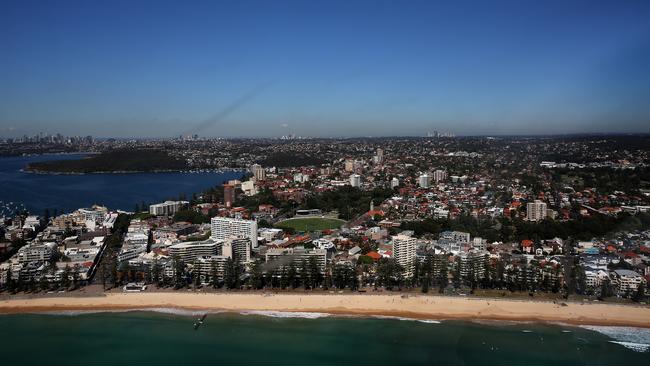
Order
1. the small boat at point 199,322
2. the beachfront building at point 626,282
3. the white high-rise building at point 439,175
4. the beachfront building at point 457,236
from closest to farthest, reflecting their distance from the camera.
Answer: the small boat at point 199,322
the beachfront building at point 626,282
the beachfront building at point 457,236
the white high-rise building at point 439,175

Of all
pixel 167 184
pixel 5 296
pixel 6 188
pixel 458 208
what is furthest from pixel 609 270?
pixel 6 188

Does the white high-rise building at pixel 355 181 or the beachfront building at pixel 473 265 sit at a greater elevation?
the white high-rise building at pixel 355 181

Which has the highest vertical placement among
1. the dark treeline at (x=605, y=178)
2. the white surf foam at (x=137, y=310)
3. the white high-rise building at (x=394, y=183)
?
the dark treeline at (x=605, y=178)

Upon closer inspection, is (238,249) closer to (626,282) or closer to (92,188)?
(626,282)

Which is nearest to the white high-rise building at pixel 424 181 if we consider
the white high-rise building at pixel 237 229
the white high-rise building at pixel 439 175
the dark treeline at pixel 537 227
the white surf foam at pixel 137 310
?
the white high-rise building at pixel 439 175

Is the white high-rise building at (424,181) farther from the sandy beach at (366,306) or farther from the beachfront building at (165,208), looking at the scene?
the sandy beach at (366,306)

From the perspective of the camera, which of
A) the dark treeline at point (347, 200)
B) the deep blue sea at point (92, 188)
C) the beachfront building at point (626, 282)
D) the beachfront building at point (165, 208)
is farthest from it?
the deep blue sea at point (92, 188)

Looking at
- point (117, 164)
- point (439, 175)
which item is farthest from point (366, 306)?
point (117, 164)
